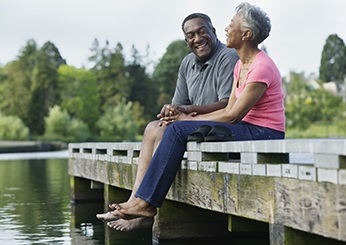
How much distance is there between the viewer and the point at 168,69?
101 m

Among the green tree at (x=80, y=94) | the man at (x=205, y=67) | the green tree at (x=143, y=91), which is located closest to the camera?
the man at (x=205, y=67)

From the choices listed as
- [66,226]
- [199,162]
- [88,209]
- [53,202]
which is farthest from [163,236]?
[53,202]

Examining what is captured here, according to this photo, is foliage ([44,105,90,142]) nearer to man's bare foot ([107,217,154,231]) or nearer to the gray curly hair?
man's bare foot ([107,217,154,231])

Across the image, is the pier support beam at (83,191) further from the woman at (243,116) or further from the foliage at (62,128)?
the foliage at (62,128)

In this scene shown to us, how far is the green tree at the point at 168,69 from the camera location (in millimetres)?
99812

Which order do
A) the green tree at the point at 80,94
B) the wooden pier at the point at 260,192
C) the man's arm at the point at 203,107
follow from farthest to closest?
the green tree at the point at 80,94 < the man's arm at the point at 203,107 < the wooden pier at the point at 260,192

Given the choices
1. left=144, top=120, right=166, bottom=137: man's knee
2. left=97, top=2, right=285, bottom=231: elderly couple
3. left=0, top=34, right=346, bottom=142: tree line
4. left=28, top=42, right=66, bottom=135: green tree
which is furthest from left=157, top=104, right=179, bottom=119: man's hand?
left=28, top=42, right=66, bottom=135: green tree

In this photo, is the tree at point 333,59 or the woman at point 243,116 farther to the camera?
the tree at point 333,59

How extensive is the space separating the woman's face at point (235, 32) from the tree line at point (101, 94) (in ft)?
227

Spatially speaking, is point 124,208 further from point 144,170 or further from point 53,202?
point 53,202

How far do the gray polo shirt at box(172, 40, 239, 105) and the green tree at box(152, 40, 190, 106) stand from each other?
9082 centimetres

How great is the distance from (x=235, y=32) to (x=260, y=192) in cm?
142

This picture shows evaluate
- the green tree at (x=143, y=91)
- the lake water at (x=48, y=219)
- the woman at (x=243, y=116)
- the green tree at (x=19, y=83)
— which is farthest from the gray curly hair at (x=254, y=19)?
the green tree at (x=143, y=91)

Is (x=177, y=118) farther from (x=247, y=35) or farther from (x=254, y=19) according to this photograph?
(x=254, y=19)
